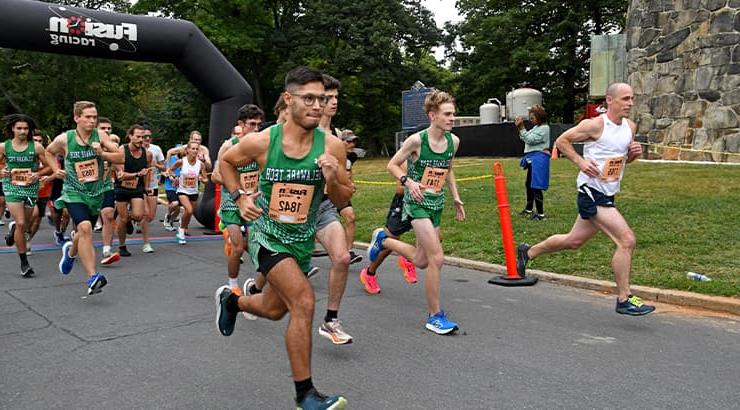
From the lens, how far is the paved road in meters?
3.80

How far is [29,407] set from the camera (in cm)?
369

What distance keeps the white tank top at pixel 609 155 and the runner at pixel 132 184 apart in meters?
6.45

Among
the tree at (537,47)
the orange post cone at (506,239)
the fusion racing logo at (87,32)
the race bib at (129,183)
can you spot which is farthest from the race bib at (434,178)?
the tree at (537,47)

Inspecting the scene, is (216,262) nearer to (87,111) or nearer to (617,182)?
(87,111)

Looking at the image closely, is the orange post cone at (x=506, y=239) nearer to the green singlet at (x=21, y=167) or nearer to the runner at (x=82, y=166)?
the runner at (x=82, y=166)

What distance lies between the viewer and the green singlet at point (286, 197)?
3619mm

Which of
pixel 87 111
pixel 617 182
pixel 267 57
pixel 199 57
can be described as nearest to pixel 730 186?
pixel 617 182

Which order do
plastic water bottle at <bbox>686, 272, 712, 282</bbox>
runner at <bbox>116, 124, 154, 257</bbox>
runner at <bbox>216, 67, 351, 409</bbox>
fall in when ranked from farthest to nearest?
runner at <bbox>116, 124, 154, 257</bbox>, plastic water bottle at <bbox>686, 272, 712, 282</bbox>, runner at <bbox>216, 67, 351, 409</bbox>

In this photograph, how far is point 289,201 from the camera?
3625mm

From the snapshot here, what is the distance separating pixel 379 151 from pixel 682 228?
36.3 meters

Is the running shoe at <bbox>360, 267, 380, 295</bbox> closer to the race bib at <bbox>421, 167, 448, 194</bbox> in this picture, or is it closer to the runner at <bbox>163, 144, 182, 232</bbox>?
the race bib at <bbox>421, 167, 448, 194</bbox>

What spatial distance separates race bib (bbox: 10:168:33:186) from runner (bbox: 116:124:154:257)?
1323 millimetres

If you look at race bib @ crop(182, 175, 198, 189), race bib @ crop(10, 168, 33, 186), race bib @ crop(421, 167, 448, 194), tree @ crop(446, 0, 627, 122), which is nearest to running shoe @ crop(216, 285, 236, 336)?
race bib @ crop(421, 167, 448, 194)

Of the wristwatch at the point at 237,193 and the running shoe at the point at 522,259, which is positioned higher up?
the wristwatch at the point at 237,193
